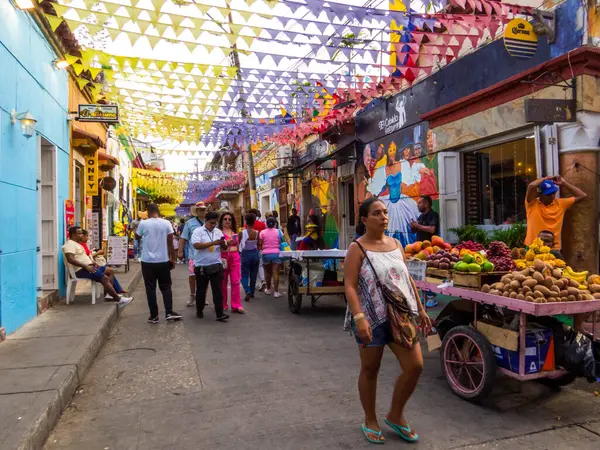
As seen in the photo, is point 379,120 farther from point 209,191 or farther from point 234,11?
point 209,191

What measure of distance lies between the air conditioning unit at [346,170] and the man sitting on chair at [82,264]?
7598mm

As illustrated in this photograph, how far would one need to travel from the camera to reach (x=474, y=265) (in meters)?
4.34

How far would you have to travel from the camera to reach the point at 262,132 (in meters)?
13.2

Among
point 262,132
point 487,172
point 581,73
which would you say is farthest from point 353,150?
point 581,73

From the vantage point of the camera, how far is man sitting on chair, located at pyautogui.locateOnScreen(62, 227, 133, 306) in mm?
8242

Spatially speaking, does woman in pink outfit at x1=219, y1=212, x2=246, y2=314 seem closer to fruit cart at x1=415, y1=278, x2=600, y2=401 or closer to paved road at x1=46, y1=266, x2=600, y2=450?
paved road at x1=46, y1=266, x2=600, y2=450

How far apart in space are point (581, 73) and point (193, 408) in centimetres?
649

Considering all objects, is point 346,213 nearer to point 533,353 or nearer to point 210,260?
Result: point 210,260

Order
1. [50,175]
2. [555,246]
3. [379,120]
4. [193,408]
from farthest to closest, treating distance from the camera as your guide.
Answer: [379,120] < [50,175] < [555,246] < [193,408]

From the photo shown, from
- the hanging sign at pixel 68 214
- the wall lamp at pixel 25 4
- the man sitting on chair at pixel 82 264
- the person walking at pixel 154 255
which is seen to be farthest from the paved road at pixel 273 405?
the wall lamp at pixel 25 4

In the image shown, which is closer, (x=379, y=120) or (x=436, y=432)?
(x=436, y=432)

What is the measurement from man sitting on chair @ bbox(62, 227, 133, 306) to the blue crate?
22.0ft

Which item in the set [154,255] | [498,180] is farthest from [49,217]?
[498,180]

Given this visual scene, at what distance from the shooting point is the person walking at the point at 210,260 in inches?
297
